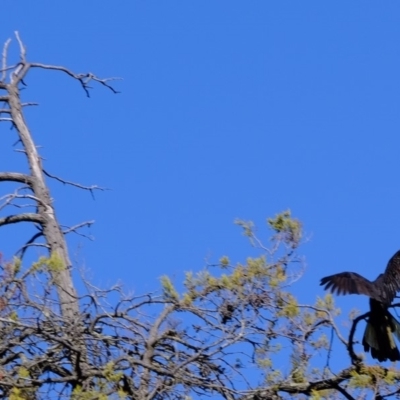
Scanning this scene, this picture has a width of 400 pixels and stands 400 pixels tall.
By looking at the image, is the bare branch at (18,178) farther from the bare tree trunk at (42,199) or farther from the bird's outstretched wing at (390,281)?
the bird's outstretched wing at (390,281)

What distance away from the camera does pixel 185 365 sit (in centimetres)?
882

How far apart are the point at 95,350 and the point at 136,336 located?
0.30m

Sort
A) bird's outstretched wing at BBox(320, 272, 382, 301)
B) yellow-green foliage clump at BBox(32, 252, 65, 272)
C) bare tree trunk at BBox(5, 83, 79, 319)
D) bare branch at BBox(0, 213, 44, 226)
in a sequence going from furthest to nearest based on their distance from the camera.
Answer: bare branch at BBox(0, 213, 44, 226), bare tree trunk at BBox(5, 83, 79, 319), bird's outstretched wing at BBox(320, 272, 382, 301), yellow-green foliage clump at BBox(32, 252, 65, 272)

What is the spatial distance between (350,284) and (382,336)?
0.40 meters

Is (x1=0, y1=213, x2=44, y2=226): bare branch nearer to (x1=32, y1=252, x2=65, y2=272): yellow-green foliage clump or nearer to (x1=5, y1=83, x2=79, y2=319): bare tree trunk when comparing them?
(x1=5, y1=83, x2=79, y2=319): bare tree trunk

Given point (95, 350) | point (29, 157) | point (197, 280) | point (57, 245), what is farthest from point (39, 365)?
point (29, 157)

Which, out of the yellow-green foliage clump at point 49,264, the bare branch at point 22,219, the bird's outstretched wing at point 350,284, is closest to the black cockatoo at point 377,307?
the bird's outstretched wing at point 350,284

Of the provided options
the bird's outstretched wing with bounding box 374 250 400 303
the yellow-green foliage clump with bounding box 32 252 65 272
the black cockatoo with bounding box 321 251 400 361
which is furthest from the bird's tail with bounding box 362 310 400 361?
the yellow-green foliage clump with bounding box 32 252 65 272

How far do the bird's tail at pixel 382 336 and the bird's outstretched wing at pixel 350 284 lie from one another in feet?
0.49

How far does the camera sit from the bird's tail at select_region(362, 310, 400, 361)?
8.91 metres

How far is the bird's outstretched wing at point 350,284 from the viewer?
354 inches

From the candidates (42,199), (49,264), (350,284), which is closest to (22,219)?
(42,199)

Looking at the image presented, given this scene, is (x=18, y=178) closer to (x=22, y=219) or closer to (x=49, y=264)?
(x=22, y=219)

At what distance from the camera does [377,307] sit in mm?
9039
